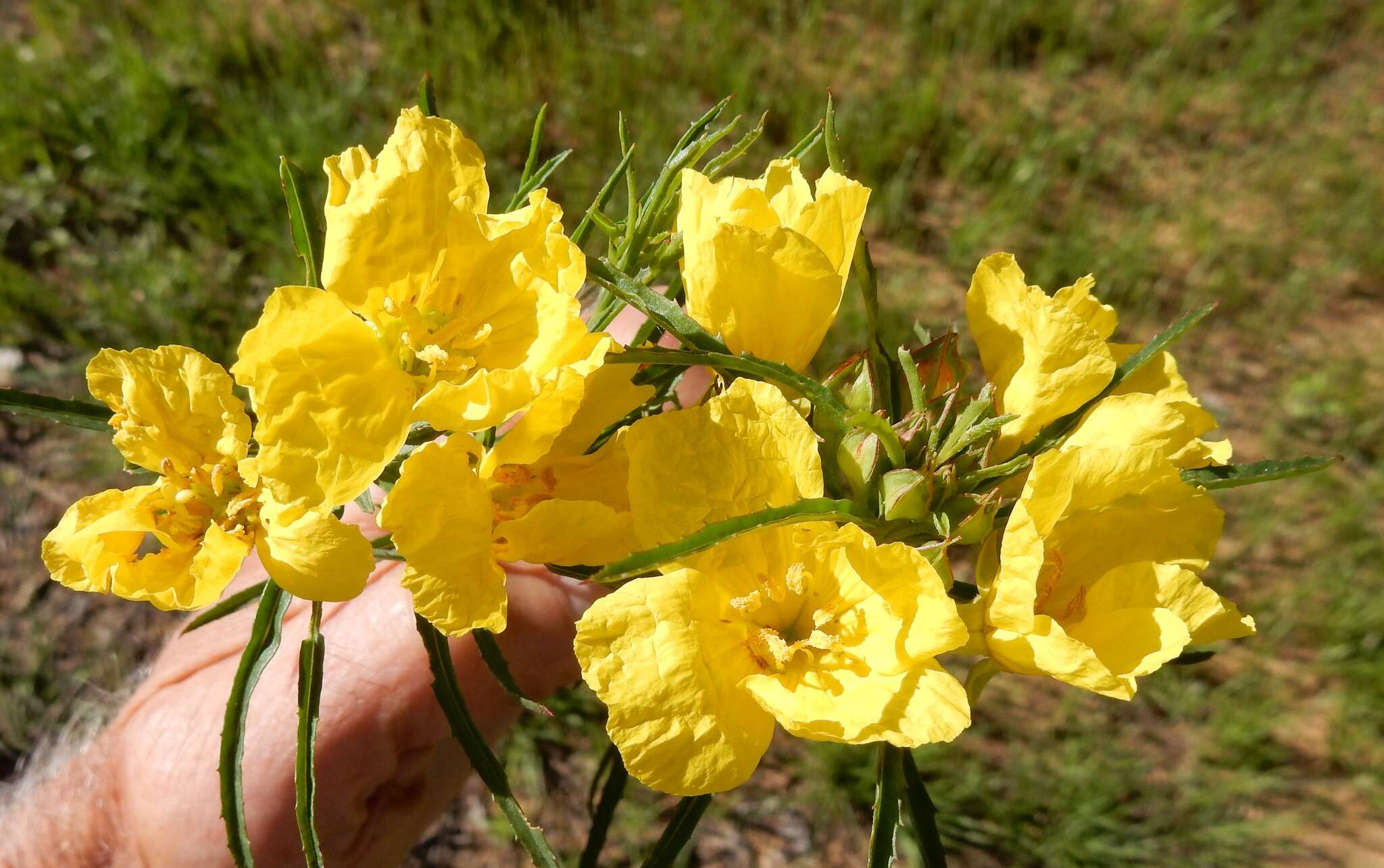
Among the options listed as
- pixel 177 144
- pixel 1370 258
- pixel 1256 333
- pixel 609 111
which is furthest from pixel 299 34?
pixel 1370 258

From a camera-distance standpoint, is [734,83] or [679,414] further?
[734,83]

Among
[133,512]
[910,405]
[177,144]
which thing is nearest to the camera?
[133,512]

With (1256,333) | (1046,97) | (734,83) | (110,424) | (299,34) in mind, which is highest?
(110,424)

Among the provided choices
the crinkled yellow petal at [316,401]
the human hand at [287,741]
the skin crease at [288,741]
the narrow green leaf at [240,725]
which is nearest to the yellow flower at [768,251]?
the crinkled yellow petal at [316,401]

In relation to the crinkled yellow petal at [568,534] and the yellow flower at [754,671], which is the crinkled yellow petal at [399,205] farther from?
the yellow flower at [754,671]

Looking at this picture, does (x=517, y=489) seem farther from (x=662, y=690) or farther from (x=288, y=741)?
(x=288, y=741)

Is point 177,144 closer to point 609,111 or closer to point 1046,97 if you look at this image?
point 609,111

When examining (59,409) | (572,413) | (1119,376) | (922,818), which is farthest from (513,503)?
(1119,376)

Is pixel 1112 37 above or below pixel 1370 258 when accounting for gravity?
above
